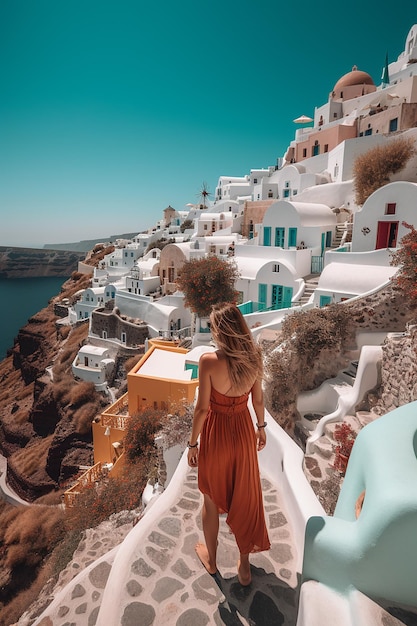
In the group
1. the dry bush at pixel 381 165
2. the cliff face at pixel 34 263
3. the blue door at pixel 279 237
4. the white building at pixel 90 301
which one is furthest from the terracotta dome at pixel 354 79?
the cliff face at pixel 34 263

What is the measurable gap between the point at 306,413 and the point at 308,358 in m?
1.27

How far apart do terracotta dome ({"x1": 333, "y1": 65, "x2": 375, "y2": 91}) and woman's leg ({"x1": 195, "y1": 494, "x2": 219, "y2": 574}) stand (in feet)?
127

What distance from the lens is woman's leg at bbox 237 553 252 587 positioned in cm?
260

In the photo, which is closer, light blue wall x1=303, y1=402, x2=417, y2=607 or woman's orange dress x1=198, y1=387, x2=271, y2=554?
light blue wall x1=303, y1=402, x2=417, y2=607

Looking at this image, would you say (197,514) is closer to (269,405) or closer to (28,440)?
(269,405)

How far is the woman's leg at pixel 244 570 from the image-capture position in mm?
2602

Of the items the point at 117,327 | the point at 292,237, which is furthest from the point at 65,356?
the point at 292,237

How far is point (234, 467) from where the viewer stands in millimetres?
2545

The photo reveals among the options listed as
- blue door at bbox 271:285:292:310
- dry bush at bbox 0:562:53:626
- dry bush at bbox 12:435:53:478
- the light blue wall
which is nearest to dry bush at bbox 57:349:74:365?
dry bush at bbox 12:435:53:478

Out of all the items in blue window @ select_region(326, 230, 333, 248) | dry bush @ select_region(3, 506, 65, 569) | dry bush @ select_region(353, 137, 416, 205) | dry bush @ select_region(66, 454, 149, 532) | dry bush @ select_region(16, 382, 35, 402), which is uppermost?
dry bush @ select_region(353, 137, 416, 205)

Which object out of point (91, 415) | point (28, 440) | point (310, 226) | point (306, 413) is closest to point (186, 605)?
point (306, 413)

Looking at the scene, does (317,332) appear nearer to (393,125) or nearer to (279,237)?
(279,237)

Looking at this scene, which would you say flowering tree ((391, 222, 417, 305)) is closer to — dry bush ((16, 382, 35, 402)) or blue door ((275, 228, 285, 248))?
blue door ((275, 228, 285, 248))

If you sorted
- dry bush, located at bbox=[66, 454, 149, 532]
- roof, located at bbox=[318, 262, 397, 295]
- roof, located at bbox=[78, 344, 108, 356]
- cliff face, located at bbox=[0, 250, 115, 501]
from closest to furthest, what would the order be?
1. dry bush, located at bbox=[66, 454, 149, 532]
2. roof, located at bbox=[318, 262, 397, 295]
3. cliff face, located at bbox=[0, 250, 115, 501]
4. roof, located at bbox=[78, 344, 108, 356]
